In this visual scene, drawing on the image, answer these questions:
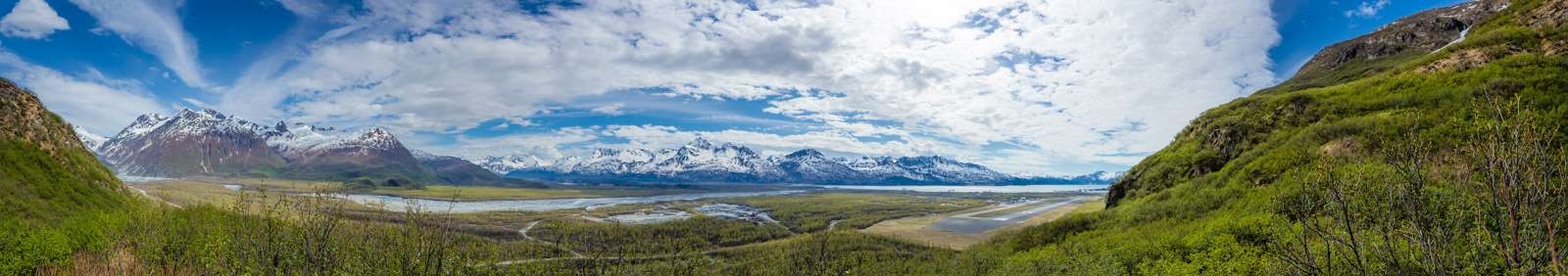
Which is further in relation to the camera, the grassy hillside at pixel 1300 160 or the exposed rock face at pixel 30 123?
the exposed rock face at pixel 30 123

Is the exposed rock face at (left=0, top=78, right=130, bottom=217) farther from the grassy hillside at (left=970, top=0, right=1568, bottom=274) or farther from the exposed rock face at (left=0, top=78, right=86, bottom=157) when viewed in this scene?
the grassy hillside at (left=970, top=0, right=1568, bottom=274)

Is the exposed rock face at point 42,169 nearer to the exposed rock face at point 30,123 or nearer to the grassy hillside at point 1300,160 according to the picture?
the exposed rock face at point 30,123

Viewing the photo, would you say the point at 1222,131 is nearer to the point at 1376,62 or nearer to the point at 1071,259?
the point at 1071,259

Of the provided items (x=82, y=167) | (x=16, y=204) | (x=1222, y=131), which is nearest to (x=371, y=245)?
(x=16, y=204)

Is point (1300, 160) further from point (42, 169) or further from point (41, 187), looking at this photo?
point (42, 169)

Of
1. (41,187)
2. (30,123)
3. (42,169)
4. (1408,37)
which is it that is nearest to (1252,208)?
(1408,37)

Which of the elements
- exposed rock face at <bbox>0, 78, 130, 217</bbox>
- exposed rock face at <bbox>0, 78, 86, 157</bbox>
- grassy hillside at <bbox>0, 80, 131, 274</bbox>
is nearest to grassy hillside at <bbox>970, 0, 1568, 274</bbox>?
grassy hillside at <bbox>0, 80, 131, 274</bbox>

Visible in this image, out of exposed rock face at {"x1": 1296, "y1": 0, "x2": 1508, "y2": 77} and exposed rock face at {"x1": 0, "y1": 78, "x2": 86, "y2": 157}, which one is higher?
exposed rock face at {"x1": 1296, "y1": 0, "x2": 1508, "y2": 77}

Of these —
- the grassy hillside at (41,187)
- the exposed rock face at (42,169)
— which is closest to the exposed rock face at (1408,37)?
the grassy hillside at (41,187)
